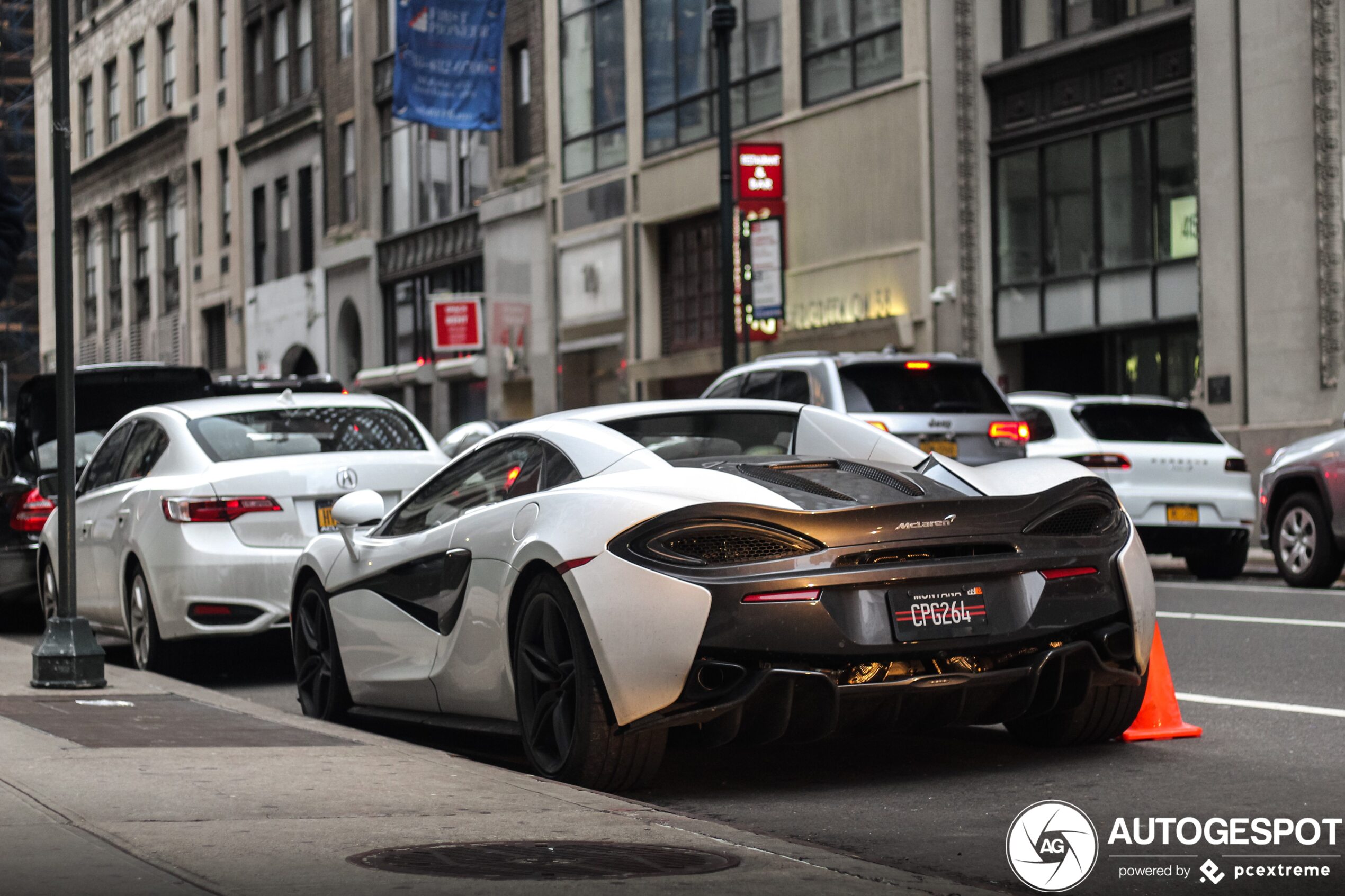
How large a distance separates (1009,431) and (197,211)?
44151 mm

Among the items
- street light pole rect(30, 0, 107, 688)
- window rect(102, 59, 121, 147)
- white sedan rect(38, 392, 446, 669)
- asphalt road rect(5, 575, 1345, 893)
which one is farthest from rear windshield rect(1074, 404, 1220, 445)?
window rect(102, 59, 121, 147)

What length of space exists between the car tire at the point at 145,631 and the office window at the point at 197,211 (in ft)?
149

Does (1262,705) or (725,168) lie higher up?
(725,168)

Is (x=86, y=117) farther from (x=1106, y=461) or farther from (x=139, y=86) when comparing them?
(x=1106, y=461)

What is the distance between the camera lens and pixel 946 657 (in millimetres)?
6453

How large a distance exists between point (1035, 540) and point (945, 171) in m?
20.7

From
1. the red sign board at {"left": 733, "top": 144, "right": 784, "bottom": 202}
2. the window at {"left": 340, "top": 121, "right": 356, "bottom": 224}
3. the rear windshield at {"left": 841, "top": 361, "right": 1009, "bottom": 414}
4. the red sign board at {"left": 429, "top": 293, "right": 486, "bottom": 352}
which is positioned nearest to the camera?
the rear windshield at {"left": 841, "top": 361, "right": 1009, "bottom": 414}

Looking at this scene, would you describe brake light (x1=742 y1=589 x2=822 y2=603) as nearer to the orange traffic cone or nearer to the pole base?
the orange traffic cone

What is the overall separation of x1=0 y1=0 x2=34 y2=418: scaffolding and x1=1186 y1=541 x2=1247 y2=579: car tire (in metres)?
63.1

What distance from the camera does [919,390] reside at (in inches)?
610

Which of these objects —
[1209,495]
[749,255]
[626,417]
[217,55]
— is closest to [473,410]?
[749,255]

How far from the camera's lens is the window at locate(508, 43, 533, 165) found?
38156 millimetres
